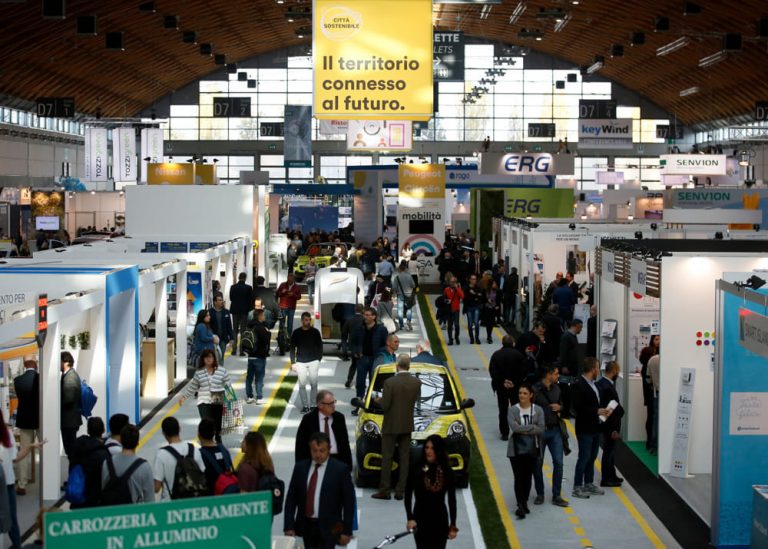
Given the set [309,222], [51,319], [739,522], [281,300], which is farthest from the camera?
[309,222]

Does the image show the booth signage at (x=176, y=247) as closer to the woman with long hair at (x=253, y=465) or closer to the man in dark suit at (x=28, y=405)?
A: the man in dark suit at (x=28, y=405)

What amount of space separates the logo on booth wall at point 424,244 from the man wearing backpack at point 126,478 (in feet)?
88.4

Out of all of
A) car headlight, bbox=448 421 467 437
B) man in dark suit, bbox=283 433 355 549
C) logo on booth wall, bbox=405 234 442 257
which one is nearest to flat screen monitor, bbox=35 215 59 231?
logo on booth wall, bbox=405 234 442 257

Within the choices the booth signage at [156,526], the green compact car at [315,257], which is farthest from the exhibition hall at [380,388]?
the green compact car at [315,257]

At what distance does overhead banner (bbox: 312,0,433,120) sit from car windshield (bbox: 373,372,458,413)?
300cm

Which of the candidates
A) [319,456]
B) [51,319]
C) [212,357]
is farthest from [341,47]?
[319,456]

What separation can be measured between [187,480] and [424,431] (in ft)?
13.6

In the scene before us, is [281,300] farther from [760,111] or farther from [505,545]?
[760,111]

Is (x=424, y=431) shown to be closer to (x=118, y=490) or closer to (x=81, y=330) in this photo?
(x=81, y=330)

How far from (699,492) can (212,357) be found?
482 cm

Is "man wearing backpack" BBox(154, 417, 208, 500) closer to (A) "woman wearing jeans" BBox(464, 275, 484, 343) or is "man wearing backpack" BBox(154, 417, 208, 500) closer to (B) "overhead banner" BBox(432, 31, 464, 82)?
(A) "woman wearing jeans" BBox(464, 275, 484, 343)

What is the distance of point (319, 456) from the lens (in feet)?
24.1

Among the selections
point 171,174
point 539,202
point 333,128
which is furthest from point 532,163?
point 171,174

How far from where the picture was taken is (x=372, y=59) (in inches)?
523
